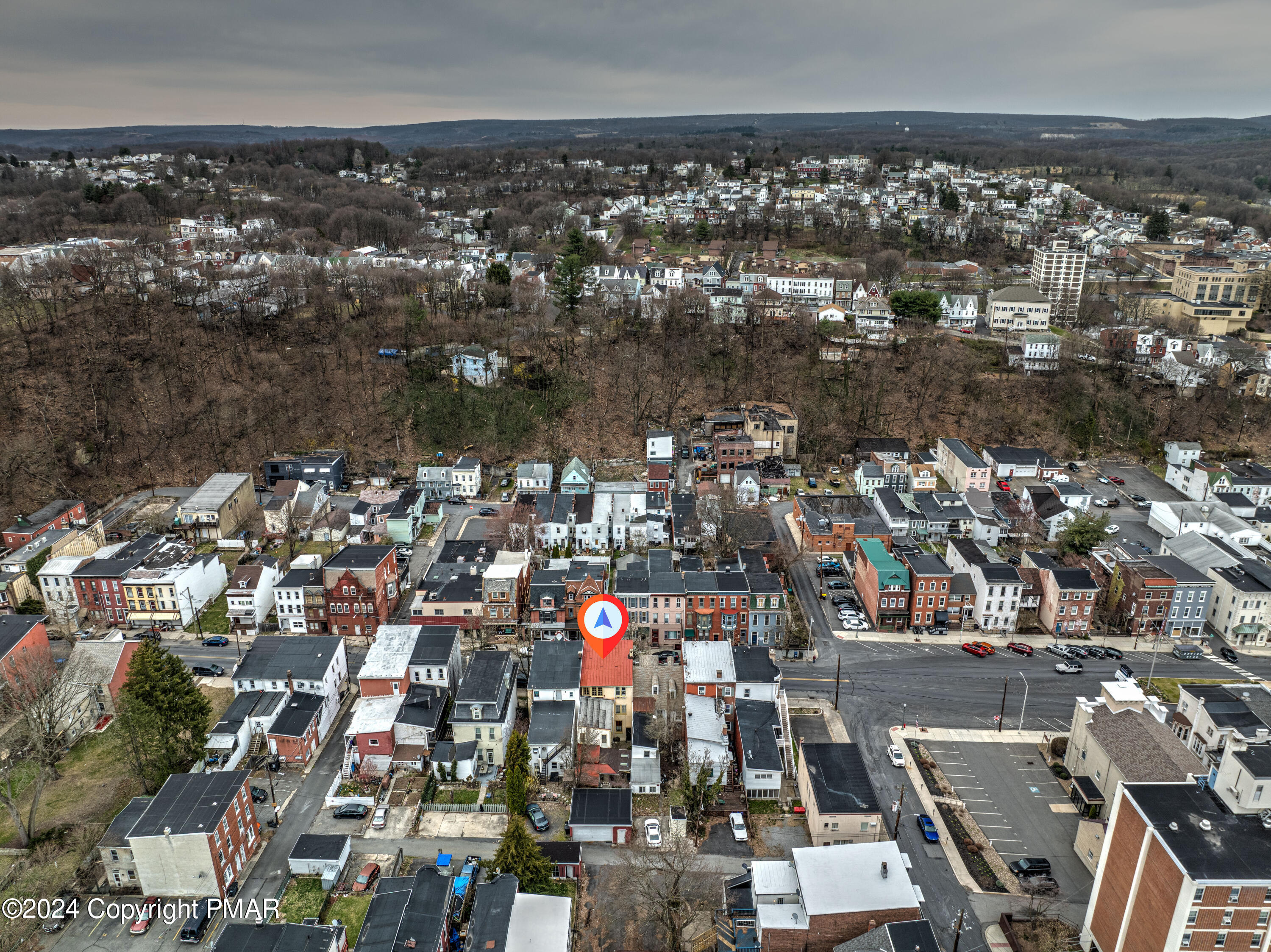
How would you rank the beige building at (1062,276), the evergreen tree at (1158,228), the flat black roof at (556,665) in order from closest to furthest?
the flat black roof at (556,665) → the beige building at (1062,276) → the evergreen tree at (1158,228)

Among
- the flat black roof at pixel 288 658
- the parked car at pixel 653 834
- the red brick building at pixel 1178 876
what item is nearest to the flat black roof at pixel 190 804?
the flat black roof at pixel 288 658

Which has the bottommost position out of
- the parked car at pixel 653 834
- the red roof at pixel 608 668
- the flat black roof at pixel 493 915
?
the parked car at pixel 653 834

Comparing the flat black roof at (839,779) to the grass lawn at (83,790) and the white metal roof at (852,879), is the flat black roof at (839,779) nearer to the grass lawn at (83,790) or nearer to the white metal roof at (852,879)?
the white metal roof at (852,879)

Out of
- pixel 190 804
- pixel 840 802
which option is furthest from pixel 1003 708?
pixel 190 804

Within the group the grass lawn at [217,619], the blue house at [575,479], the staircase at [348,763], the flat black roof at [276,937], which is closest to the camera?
the flat black roof at [276,937]

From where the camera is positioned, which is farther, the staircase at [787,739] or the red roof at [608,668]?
the red roof at [608,668]

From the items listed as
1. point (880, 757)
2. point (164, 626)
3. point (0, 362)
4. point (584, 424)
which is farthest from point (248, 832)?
point (0, 362)

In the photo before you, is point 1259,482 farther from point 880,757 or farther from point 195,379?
point 195,379

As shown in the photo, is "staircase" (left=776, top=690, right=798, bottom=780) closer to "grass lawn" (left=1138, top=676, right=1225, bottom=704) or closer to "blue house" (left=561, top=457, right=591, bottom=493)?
"grass lawn" (left=1138, top=676, right=1225, bottom=704)
